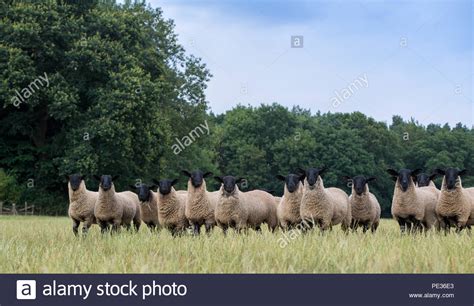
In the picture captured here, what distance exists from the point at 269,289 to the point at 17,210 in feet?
111

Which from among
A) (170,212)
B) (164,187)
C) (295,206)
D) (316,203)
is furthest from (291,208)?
(164,187)

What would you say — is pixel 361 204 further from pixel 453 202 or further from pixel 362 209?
pixel 453 202

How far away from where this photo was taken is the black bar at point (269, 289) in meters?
5.49

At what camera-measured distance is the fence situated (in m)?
36.6

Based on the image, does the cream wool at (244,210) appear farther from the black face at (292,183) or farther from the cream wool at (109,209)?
the cream wool at (109,209)

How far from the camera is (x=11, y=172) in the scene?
37.1 metres

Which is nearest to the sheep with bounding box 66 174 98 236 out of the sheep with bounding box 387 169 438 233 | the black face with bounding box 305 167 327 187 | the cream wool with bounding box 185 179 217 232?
the cream wool with bounding box 185 179 217 232

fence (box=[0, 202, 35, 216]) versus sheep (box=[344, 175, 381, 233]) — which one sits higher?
fence (box=[0, 202, 35, 216])

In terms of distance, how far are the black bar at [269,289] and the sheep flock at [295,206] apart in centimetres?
751

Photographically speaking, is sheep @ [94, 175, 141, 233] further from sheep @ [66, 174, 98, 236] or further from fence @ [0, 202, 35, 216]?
fence @ [0, 202, 35, 216]

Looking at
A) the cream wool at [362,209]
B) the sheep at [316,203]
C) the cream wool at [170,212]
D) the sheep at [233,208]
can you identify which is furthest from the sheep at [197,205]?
the cream wool at [362,209]

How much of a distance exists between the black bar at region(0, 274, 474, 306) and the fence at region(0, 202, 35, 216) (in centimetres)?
3219

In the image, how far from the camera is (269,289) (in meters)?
5.60

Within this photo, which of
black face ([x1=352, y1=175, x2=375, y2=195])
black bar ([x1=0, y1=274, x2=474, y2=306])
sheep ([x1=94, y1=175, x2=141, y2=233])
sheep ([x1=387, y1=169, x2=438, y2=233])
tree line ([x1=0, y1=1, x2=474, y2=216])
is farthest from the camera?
tree line ([x1=0, y1=1, x2=474, y2=216])
